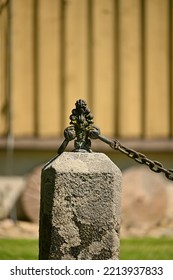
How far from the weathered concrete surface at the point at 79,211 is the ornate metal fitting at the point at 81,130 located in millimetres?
176

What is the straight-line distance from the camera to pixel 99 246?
5.48m

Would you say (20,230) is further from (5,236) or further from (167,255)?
(167,255)

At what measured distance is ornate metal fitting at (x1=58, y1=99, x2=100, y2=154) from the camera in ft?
18.5

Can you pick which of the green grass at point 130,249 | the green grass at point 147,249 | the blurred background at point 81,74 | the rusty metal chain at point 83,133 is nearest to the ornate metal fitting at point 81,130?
the rusty metal chain at point 83,133

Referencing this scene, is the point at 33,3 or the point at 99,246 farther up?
the point at 33,3

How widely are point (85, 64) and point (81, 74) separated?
0.45ft

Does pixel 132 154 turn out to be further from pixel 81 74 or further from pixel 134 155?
pixel 81 74

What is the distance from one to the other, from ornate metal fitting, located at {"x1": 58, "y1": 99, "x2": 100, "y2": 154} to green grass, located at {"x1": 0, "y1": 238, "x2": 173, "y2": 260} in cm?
301

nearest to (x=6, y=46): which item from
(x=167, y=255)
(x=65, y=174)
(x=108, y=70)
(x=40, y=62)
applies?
(x=40, y=62)

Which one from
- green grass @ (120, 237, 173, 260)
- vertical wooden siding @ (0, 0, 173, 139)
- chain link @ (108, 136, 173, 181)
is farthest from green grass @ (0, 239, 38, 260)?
chain link @ (108, 136, 173, 181)

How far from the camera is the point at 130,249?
941 centimetres

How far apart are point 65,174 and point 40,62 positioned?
6.46 m

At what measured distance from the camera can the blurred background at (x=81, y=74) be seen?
38.5 feet

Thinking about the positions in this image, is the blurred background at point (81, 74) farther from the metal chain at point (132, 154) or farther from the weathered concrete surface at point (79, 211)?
the weathered concrete surface at point (79, 211)
